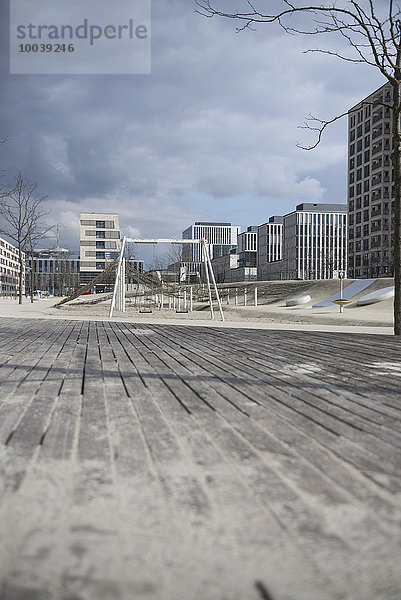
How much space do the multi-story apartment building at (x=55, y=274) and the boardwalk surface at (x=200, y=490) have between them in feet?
98.9

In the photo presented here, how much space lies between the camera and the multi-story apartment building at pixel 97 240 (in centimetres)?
9025

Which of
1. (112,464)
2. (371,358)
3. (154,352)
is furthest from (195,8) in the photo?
(112,464)

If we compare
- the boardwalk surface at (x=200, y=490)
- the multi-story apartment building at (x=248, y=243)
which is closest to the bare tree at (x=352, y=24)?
the boardwalk surface at (x=200, y=490)

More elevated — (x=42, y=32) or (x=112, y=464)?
(x=42, y=32)

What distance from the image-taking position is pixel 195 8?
805 cm

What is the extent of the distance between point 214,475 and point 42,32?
16574 millimetres

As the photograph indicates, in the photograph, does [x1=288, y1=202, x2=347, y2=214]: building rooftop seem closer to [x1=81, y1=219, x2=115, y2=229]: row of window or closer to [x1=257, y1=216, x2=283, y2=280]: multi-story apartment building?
[x1=257, y1=216, x2=283, y2=280]: multi-story apartment building

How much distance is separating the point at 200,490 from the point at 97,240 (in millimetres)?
92798

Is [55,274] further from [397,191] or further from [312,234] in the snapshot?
[397,191]

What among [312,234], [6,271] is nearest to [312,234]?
[312,234]

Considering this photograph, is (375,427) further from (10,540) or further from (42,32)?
(42,32)

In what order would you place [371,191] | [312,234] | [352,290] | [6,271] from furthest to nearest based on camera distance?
[6,271], [312,234], [371,191], [352,290]

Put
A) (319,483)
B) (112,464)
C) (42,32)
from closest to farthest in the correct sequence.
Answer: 1. (319,483)
2. (112,464)
3. (42,32)

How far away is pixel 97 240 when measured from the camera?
91.6 metres
